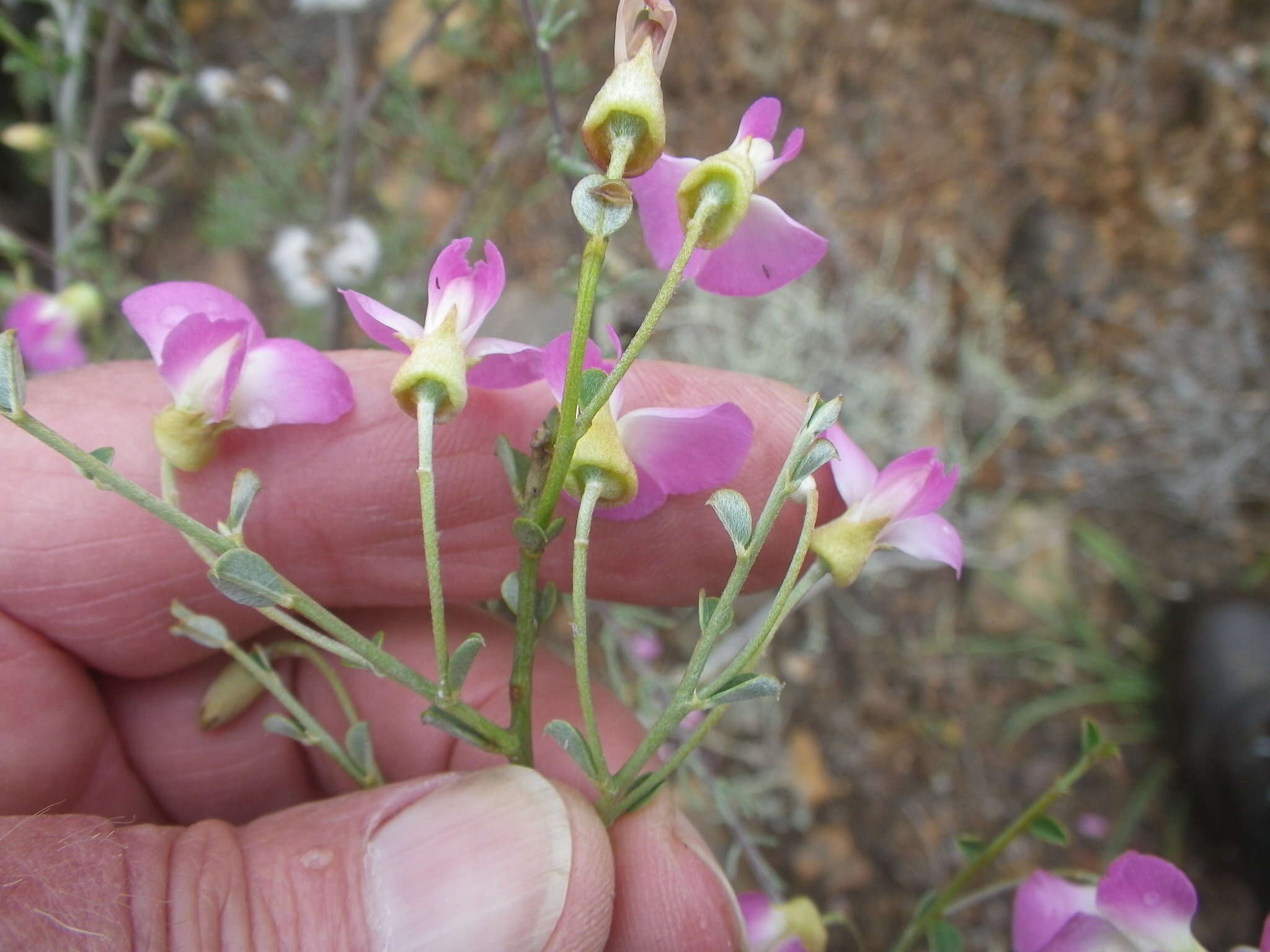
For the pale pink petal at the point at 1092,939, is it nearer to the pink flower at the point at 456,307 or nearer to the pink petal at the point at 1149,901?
the pink petal at the point at 1149,901

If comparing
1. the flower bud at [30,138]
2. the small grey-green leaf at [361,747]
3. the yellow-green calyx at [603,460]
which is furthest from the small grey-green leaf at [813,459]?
the flower bud at [30,138]

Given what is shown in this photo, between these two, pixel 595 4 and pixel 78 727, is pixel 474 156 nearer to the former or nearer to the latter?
pixel 595 4

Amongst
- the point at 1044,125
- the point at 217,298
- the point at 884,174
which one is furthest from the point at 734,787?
the point at 1044,125

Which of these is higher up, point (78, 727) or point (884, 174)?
point (884, 174)

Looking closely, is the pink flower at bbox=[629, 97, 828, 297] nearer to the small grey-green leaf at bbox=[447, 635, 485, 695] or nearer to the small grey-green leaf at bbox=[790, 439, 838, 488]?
the small grey-green leaf at bbox=[790, 439, 838, 488]

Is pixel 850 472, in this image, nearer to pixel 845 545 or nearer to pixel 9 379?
pixel 845 545

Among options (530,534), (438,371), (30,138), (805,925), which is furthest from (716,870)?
(30,138)

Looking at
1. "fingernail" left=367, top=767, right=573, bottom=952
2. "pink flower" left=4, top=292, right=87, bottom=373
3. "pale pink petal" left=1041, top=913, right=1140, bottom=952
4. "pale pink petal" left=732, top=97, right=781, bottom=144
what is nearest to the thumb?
"fingernail" left=367, top=767, right=573, bottom=952
